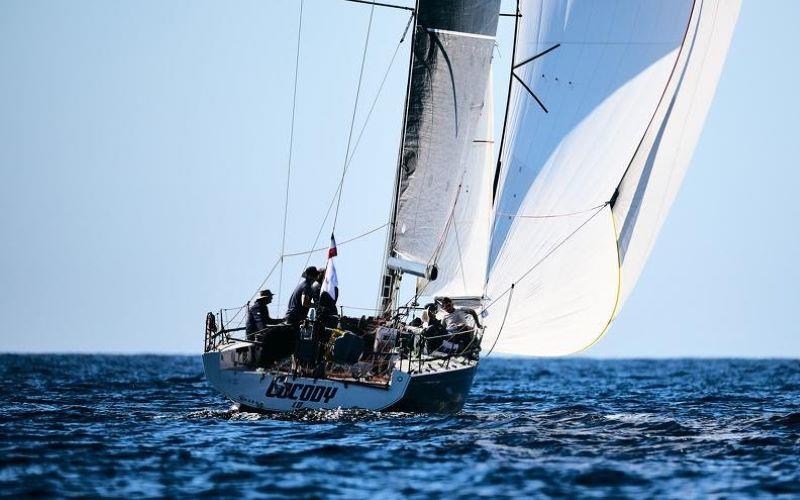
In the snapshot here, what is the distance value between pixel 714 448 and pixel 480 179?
764cm

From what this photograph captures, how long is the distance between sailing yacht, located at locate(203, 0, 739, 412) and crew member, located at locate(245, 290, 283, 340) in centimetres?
70

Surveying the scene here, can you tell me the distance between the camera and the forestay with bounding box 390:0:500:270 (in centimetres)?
2236

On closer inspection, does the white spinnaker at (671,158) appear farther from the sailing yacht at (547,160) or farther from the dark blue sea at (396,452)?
the dark blue sea at (396,452)

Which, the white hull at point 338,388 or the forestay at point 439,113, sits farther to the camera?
the forestay at point 439,113

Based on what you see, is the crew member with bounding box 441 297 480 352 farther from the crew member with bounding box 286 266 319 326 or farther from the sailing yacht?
the crew member with bounding box 286 266 319 326

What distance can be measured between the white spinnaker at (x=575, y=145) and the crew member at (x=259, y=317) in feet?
13.8

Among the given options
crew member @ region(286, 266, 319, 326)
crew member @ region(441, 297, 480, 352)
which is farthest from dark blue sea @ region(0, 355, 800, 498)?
crew member @ region(286, 266, 319, 326)

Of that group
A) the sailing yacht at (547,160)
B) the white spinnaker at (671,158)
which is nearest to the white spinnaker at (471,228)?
the sailing yacht at (547,160)

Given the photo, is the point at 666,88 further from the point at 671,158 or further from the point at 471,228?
the point at 471,228

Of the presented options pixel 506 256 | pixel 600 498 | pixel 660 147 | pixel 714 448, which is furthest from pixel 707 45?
pixel 600 498

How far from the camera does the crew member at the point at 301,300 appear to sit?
20547 mm

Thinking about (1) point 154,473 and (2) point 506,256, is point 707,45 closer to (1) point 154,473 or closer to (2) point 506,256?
(2) point 506,256

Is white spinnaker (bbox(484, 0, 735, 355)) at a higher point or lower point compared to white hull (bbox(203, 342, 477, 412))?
higher

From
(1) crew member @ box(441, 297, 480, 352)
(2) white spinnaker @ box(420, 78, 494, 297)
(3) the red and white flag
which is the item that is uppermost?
(2) white spinnaker @ box(420, 78, 494, 297)
